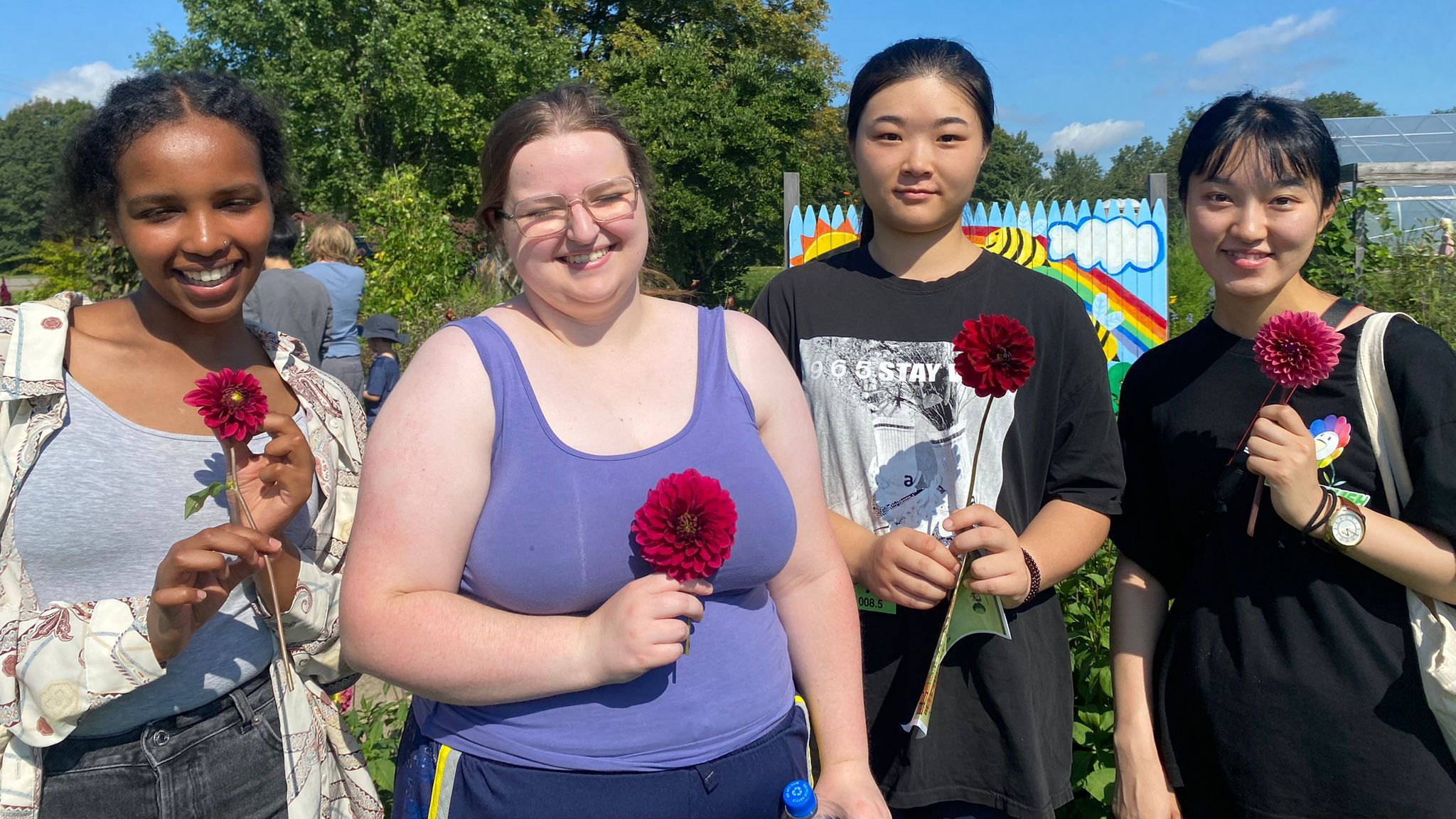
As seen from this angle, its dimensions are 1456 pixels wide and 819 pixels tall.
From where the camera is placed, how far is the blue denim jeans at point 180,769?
1625 mm

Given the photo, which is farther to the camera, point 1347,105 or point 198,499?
point 1347,105

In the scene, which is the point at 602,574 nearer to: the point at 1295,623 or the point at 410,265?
the point at 1295,623

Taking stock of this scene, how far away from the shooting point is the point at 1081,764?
9.12 ft

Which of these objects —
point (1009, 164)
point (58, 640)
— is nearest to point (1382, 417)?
point (58, 640)

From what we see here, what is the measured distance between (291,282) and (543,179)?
5.01m

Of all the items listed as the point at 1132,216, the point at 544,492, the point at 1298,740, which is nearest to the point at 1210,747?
the point at 1298,740

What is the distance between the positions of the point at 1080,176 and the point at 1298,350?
1236 inches

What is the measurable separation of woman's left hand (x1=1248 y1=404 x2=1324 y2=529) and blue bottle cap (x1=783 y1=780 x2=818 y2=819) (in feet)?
3.16

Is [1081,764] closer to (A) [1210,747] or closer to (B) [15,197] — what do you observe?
(A) [1210,747]

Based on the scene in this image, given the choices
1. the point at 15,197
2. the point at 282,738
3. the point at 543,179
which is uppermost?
the point at 15,197

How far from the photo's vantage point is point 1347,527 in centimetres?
167

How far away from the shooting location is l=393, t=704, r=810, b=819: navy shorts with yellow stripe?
141 centimetres

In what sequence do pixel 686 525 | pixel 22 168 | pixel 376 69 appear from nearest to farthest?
pixel 686 525, pixel 376 69, pixel 22 168

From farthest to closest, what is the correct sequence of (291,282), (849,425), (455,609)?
(291,282), (849,425), (455,609)
